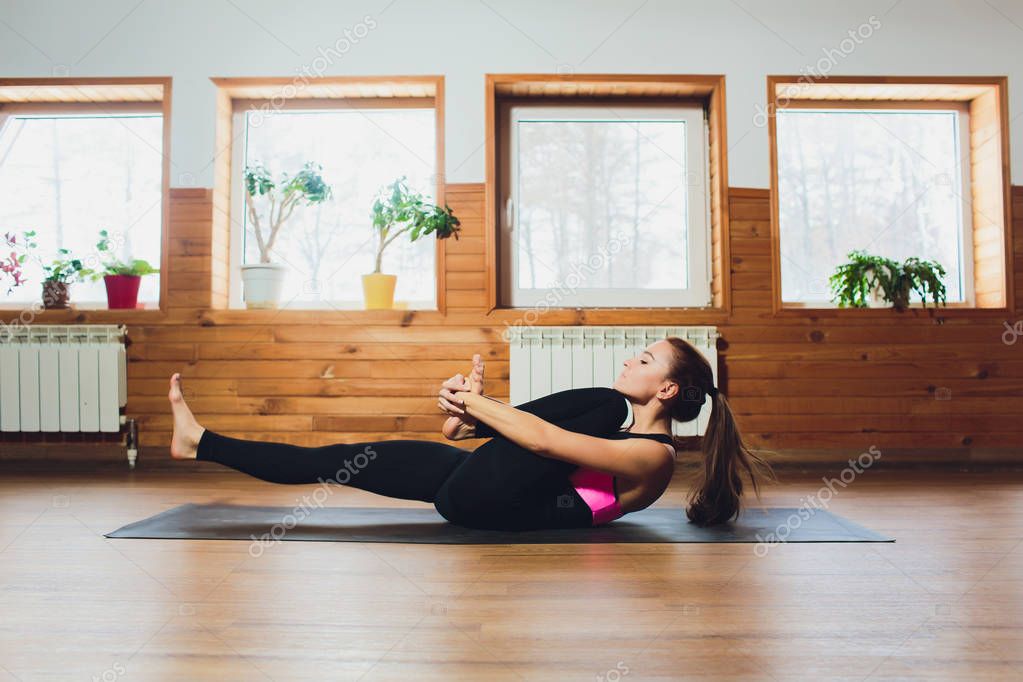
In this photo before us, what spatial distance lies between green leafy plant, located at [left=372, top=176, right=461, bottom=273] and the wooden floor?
188 centimetres

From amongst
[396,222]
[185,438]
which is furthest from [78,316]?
[185,438]

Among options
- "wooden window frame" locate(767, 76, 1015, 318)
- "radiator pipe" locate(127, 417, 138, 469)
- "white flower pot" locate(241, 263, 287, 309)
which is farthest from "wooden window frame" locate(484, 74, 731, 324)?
"radiator pipe" locate(127, 417, 138, 469)

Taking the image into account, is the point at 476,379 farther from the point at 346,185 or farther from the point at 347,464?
the point at 346,185

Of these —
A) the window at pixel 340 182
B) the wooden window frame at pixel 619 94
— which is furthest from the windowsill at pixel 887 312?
the window at pixel 340 182

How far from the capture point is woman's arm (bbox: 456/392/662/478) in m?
1.69

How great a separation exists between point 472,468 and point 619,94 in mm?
2641

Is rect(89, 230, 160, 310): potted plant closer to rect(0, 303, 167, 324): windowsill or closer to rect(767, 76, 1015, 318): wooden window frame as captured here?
rect(0, 303, 167, 324): windowsill

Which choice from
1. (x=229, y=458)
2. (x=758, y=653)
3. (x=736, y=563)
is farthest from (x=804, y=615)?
(x=229, y=458)

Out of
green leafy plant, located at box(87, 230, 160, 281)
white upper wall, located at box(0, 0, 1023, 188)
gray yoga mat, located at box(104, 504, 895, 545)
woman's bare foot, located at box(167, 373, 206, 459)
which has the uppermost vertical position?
white upper wall, located at box(0, 0, 1023, 188)

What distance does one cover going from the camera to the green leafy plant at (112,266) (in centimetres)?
371

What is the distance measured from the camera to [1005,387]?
3.64 meters

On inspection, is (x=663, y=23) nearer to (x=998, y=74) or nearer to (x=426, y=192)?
(x=426, y=192)

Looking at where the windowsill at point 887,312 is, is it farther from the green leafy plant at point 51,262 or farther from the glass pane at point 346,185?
the green leafy plant at point 51,262

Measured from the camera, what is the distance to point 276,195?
12.5ft
